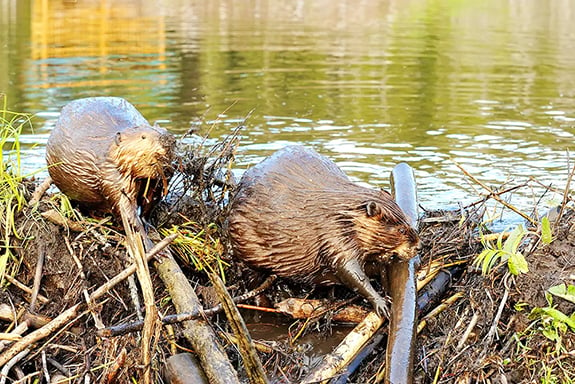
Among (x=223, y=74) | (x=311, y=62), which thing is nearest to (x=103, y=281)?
(x=223, y=74)

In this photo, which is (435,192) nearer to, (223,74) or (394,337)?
(394,337)

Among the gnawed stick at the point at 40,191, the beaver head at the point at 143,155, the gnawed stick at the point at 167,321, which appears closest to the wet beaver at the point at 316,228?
the gnawed stick at the point at 167,321

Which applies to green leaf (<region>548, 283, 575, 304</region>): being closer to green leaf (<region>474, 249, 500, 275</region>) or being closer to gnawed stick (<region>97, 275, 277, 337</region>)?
green leaf (<region>474, 249, 500, 275</region>)

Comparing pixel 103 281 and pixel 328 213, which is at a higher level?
pixel 328 213

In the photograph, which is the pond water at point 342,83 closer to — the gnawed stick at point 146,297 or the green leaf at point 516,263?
the green leaf at point 516,263

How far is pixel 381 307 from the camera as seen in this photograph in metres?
4.38

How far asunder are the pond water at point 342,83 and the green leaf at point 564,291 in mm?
1379

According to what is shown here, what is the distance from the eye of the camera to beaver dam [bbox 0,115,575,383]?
4.03 metres

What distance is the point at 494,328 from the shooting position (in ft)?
13.7

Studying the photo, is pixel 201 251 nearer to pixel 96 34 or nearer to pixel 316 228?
pixel 316 228

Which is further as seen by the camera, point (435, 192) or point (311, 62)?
point (311, 62)

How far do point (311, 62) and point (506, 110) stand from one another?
22.8 ft

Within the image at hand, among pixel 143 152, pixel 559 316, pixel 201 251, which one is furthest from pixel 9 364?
pixel 559 316

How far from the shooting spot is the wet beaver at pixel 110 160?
4934mm
